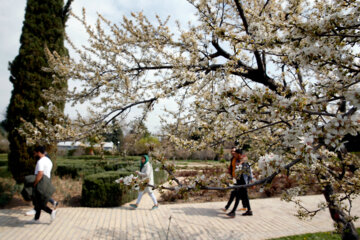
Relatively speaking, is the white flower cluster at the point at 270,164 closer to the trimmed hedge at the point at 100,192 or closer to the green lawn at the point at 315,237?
the green lawn at the point at 315,237

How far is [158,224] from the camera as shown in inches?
182

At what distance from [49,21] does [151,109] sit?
18.5 ft

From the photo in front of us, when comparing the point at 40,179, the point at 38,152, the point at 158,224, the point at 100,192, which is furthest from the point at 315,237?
the point at 38,152

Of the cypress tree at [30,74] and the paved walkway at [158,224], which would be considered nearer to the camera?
the paved walkway at [158,224]

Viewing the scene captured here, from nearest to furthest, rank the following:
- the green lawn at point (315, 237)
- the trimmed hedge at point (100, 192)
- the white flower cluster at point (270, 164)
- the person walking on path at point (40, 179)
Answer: the white flower cluster at point (270, 164) → the green lawn at point (315, 237) → the person walking on path at point (40, 179) → the trimmed hedge at point (100, 192)

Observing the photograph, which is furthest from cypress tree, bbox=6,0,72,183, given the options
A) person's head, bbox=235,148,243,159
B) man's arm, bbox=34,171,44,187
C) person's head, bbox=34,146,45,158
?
person's head, bbox=235,148,243,159

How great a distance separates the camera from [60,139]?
336cm

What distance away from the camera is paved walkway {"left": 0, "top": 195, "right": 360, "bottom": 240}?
159 inches

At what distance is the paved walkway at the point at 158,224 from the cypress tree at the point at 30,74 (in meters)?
1.74

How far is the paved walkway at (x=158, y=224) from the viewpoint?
4027 millimetres

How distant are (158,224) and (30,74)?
571 centimetres

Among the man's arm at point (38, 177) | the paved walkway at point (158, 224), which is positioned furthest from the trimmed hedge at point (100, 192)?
the man's arm at point (38, 177)

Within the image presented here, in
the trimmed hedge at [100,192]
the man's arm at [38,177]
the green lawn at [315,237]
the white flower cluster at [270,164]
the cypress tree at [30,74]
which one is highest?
the cypress tree at [30,74]

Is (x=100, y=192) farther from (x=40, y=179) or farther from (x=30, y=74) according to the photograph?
(x=30, y=74)
